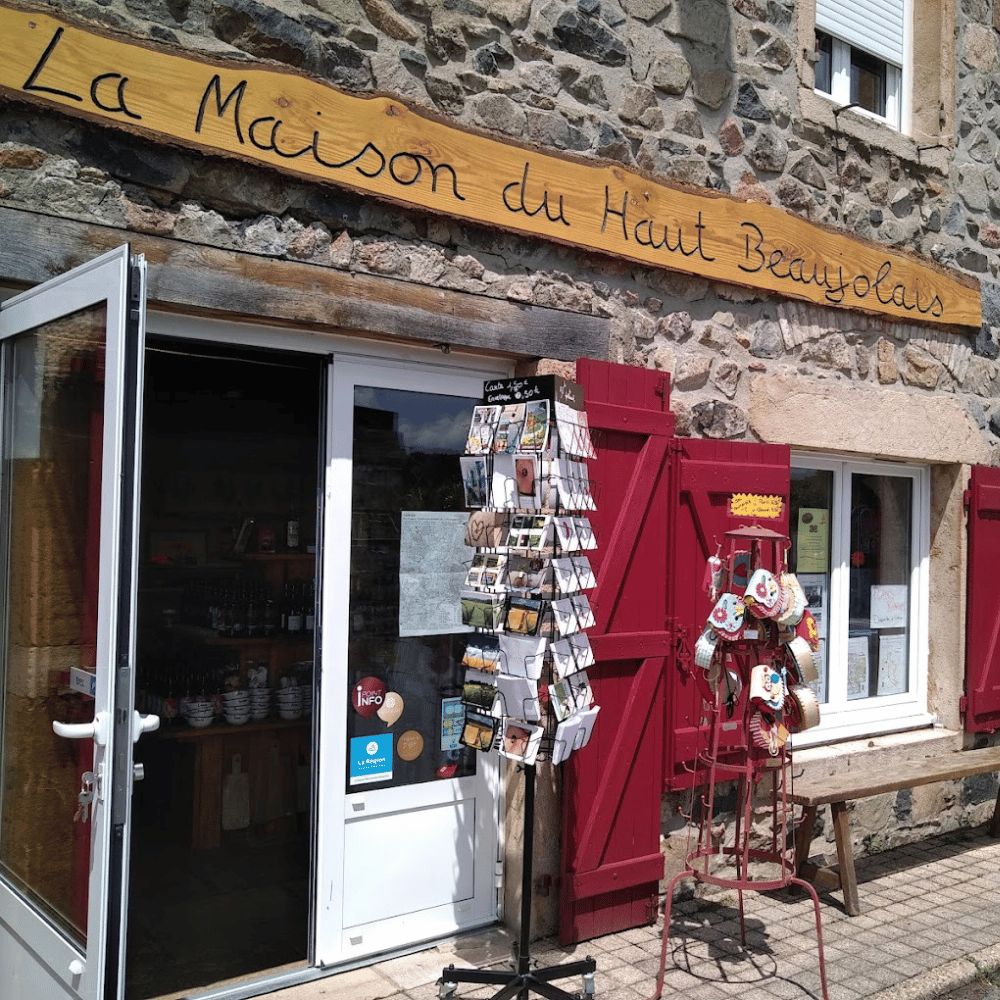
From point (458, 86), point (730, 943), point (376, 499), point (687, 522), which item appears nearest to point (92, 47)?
point (458, 86)

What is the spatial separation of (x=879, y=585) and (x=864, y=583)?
0.50 ft

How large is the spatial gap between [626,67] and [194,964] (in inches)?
152

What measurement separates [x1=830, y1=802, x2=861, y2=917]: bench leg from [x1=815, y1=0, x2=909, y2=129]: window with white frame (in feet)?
11.6

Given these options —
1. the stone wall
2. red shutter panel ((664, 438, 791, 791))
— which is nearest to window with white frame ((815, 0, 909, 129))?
the stone wall

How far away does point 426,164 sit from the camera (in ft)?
12.1

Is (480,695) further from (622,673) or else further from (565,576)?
(622,673)

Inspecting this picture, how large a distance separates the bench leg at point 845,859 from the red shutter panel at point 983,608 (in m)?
1.59

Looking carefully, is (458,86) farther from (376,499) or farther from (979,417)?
(979,417)

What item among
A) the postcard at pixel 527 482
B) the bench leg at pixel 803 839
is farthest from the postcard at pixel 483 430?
the bench leg at pixel 803 839

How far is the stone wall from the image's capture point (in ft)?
10.5

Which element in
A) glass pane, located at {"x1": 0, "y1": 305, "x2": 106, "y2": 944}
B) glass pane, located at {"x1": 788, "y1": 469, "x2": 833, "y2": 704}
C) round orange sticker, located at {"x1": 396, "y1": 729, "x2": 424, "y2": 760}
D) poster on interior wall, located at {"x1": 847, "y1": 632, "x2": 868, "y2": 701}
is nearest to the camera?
glass pane, located at {"x1": 0, "y1": 305, "x2": 106, "y2": 944}

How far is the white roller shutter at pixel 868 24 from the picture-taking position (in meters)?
5.40

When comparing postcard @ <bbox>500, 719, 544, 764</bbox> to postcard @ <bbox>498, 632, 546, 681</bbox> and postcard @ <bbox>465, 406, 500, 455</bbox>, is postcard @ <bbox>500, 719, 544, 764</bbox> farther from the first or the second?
postcard @ <bbox>465, 406, 500, 455</bbox>

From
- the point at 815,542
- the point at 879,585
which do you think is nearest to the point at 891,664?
the point at 879,585
